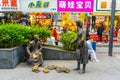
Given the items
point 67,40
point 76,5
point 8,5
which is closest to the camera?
point 67,40

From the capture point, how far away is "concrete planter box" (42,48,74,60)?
10.9m

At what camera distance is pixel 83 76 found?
839cm

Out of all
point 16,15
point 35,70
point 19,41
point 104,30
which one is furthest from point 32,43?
point 16,15

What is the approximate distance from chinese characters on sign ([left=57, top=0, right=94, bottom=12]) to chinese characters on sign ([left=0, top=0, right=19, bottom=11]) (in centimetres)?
242

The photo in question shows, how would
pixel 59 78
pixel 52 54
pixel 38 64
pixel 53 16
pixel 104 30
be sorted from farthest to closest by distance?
pixel 53 16 → pixel 104 30 → pixel 52 54 → pixel 38 64 → pixel 59 78

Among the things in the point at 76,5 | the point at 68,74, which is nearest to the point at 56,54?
the point at 68,74

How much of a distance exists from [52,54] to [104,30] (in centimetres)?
1152

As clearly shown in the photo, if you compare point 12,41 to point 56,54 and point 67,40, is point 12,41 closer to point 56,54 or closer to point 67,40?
point 56,54

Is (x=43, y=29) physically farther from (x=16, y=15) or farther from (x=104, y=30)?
(x=16, y=15)

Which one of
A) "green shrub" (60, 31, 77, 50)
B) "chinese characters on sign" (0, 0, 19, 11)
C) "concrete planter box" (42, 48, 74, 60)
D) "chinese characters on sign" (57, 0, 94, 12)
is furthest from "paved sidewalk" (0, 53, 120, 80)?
"chinese characters on sign" (0, 0, 19, 11)

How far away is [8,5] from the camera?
15.2 m

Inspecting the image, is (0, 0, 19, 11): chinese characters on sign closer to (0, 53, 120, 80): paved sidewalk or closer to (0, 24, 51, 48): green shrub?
(0, 24, 51, 48): green shrub

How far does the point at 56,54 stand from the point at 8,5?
5.63 meters

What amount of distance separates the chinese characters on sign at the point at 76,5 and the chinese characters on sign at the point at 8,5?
2416 millimetres
